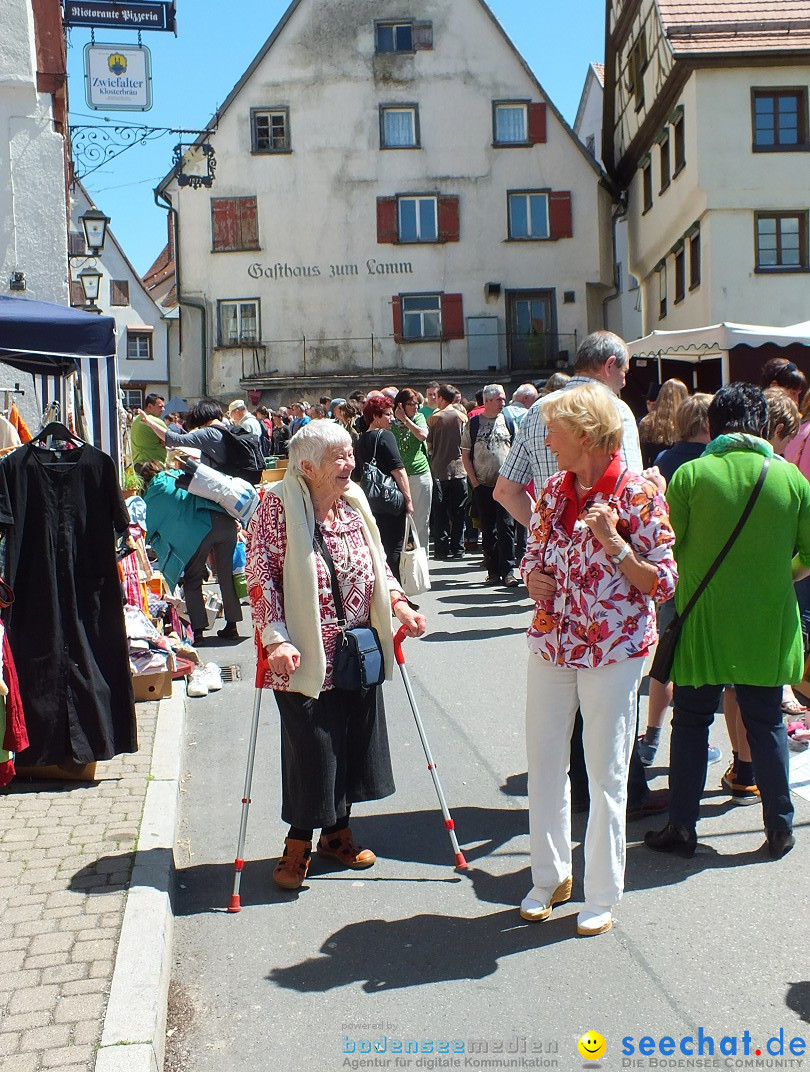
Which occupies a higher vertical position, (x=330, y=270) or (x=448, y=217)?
(x=448, y=217)

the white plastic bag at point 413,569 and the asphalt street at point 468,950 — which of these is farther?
the white plastic bag at point 413,569

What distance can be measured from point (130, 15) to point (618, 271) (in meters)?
25.0

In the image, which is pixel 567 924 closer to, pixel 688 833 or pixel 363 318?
pixel 688 833

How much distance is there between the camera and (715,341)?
46.7 ft

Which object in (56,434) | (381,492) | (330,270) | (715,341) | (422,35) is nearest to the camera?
(56,434)

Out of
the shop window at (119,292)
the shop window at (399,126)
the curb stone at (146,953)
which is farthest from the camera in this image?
the shop window at (119,292)

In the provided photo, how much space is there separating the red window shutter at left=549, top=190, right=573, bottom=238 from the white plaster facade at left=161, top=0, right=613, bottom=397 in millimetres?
166

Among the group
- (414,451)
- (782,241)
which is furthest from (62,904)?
(782,241)

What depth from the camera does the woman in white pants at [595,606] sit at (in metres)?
4.00

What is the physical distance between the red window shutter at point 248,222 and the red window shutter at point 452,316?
234 inches

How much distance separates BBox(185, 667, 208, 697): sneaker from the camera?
8.06m

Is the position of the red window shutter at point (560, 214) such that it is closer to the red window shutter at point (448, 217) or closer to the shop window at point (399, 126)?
the red window shutter at point (448, 217)

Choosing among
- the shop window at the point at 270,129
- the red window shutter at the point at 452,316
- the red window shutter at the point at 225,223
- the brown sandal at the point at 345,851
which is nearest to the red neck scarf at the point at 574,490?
the brown sandal at the point at 345,851

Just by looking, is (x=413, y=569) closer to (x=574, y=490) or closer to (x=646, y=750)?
(x=646, y=750)
